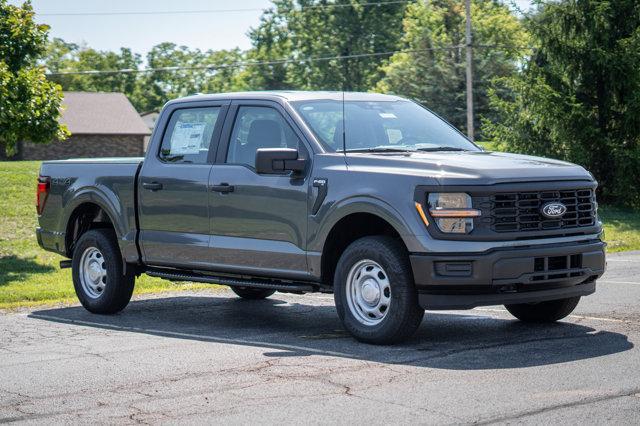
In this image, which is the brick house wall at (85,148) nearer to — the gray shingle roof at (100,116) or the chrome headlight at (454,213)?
the gray shingle roof at (100,116)

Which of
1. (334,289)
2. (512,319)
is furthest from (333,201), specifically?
(512,319)

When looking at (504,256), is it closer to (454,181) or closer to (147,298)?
(454,181)

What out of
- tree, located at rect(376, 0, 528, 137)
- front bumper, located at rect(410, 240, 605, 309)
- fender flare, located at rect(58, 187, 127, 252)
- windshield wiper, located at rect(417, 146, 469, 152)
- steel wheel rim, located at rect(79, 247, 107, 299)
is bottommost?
steel wheel rim, located at rect(79, 247, 107, 299)

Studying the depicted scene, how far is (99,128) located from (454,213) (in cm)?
6519

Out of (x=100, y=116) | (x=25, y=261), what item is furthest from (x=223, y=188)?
(x=100, y=116)

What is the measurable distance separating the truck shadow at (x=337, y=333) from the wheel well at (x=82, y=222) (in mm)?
757

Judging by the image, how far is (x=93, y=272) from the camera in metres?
11.7

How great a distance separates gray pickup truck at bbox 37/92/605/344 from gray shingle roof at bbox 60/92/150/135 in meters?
59.7

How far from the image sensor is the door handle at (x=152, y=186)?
10898 mm

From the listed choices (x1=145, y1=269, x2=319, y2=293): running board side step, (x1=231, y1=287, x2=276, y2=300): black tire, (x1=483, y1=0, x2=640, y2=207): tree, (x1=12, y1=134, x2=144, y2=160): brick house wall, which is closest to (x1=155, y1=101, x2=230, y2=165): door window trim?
(x1=145, y1=269, x2=319, y2=293): running board side step

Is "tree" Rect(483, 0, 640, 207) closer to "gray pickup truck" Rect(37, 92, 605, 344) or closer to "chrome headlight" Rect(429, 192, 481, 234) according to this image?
"gray pickup truck" Rect(37, 92, 605, 344)

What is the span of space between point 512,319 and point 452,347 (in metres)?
1.79

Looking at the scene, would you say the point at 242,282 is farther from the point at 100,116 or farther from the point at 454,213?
the point at 100,116

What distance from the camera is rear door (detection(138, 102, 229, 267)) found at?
34.6 ft
